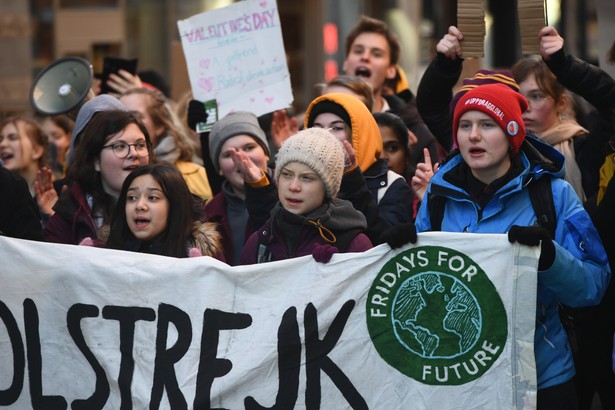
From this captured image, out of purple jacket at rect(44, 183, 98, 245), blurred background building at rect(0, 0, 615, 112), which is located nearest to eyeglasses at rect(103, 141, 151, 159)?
purple jacket at rect(44, 183, 98, 245)

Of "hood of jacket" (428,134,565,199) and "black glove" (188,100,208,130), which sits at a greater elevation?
"black glove" (188,100,208,130)

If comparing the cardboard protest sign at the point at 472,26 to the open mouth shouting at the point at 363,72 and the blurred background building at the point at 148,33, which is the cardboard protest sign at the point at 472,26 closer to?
the open mouth shouting at the point at 363,72

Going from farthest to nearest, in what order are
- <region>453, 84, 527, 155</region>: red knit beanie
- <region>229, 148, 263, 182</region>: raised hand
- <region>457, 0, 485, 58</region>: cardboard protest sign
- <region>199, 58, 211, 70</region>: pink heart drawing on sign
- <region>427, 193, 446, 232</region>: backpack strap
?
<region>199, 58, 211, 70</region>: pink heart drawing on sign
<region>229, 148, 263, 182</region>: raised hand
<region>457, 0, 485, 58</region>: cardboard protest sign
<region>427, 193, 446, 232</region>: backpack strap
<region>453, 84, 527, 155</region>: red knit beanie

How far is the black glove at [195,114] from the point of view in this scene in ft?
23.3

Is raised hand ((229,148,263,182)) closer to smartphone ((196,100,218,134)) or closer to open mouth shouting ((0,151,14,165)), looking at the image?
smartphone ((196,100,218,134))

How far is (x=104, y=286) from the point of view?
5.20 metres

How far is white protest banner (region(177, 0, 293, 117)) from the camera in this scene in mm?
7199

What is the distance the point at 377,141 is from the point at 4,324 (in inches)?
80.0

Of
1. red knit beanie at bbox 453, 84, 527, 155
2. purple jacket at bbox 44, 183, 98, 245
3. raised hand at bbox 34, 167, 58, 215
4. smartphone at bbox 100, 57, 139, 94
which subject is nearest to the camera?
red knit beanie at bbox 453, 84, 527, 155

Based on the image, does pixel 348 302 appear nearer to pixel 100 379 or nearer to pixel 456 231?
pixel 456 231

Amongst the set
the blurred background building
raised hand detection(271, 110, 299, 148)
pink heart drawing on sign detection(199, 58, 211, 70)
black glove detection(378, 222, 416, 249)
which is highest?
the blurred background building

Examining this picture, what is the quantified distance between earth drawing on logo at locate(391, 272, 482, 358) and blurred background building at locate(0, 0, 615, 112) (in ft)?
29.2

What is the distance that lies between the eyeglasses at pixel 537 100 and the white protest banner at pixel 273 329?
6.14 feet

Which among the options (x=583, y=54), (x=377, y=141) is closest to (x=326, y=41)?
(x=583, y=54)
